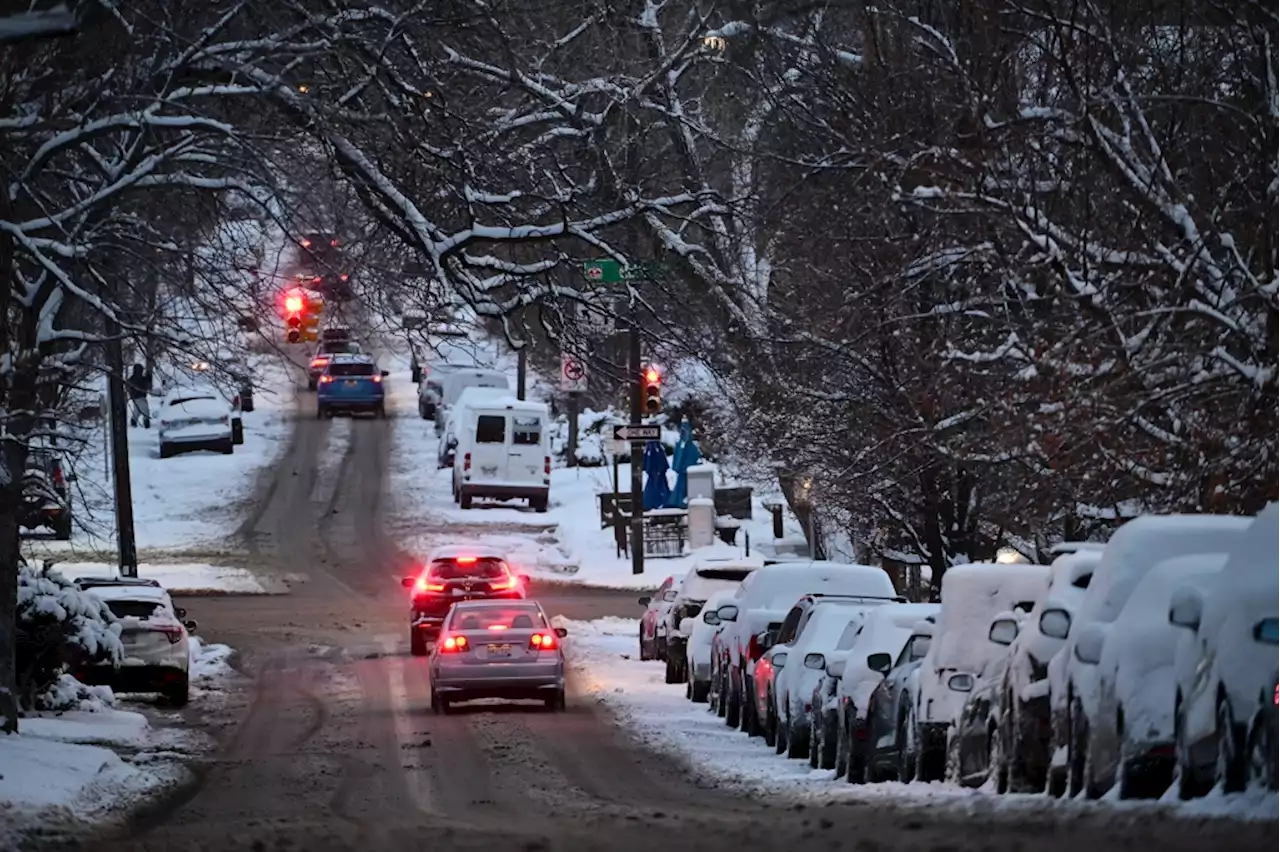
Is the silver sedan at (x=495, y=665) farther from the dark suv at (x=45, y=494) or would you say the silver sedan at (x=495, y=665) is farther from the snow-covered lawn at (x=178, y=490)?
the snow-covered lawn at (x=178, y=490)

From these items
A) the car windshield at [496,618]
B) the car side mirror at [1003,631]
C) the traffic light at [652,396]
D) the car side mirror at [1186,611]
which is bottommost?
the car windshield at [496,618]

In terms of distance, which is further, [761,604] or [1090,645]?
[761,604]

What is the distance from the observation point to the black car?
33500 mm

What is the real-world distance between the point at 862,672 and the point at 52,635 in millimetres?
10244

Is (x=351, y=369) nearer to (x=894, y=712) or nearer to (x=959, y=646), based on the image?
(x=894, y=712)

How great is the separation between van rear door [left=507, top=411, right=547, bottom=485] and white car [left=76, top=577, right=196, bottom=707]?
29.7 metres

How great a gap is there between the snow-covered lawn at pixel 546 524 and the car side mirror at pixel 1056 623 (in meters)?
32.7

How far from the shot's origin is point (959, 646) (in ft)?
51.1

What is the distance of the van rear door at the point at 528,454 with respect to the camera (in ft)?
187

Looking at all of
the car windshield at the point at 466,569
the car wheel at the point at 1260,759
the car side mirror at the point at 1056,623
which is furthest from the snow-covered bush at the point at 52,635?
the car wheel at the point at 1260,759

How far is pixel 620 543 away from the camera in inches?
1970

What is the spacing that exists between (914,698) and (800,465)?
13.7 meters

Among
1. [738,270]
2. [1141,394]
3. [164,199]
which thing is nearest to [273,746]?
[164,199]

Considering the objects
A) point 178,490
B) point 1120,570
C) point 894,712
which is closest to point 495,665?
point 894,712
